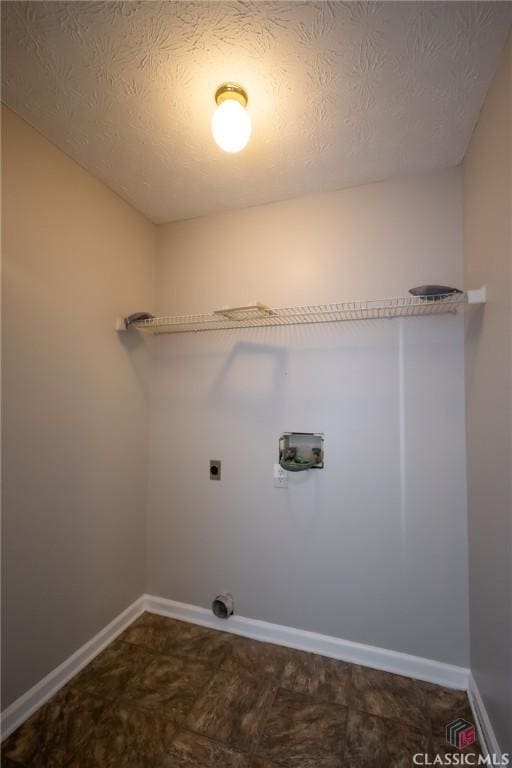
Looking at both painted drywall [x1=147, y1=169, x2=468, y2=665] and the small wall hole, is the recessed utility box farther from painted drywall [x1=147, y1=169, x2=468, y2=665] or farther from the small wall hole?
the small wall hole

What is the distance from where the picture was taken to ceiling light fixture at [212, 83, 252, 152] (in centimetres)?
119

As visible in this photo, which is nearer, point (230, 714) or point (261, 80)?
point (261, 80)

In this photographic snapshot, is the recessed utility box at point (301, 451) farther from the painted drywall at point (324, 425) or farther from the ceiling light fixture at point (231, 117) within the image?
the ceiling light fixture at point (231, 117)

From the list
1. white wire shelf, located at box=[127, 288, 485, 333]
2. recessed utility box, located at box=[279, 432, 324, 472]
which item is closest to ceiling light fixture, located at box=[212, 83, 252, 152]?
white wire shelf, located at box=[127, 288, 485, 333]

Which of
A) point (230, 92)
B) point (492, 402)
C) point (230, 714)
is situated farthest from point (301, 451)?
point (230, 92)

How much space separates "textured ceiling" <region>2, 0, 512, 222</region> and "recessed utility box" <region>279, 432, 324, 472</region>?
147 centimetres

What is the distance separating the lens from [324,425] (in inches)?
73.1

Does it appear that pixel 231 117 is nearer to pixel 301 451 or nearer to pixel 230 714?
pixel 301 451

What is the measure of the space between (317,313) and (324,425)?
0.64 m

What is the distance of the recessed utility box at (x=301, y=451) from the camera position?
1.83 metres

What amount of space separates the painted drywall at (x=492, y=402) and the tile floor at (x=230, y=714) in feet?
1.26

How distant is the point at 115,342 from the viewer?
6.45ft

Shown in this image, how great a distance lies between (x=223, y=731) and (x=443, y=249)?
2494 millimetres

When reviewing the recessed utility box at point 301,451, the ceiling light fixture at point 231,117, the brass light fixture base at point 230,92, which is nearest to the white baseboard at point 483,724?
the recessed utility box at point 301,451
